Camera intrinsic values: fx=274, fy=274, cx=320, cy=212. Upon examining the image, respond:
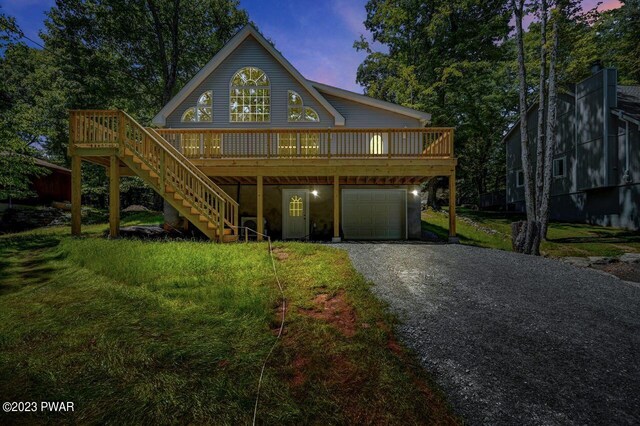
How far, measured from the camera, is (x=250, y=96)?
12.9 metres

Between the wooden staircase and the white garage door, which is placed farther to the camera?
the white garage door

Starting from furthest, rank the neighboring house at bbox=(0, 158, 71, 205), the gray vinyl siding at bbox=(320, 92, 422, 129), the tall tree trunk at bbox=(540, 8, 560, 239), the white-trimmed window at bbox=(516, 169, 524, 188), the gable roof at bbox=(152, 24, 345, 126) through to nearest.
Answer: the white-trimmed window at bbox=(516, 169, 524, 188) → the neighboring house at bbox=(0, 158, 71, 205) → the gray vinyl siding at bbox=(320, 92, 422, 129) → the gable roof at bbox=(152, 24, 345, 126) → the tall tree trunk at bbox=(540, 8, 560, 239)

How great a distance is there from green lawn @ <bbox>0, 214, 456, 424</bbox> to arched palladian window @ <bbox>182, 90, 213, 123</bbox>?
8.68 meters

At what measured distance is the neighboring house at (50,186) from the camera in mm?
22047

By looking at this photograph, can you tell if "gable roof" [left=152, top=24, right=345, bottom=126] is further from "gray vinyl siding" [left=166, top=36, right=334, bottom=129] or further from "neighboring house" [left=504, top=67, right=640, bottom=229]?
"neighboring house" [left=504, top=67, right=640, bottom=229]

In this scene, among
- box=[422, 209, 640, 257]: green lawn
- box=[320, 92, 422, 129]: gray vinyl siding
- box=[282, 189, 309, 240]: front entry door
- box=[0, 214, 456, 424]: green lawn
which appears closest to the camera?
box=[0, 214, 456, 424]: green lawn

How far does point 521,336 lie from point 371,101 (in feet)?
36.7

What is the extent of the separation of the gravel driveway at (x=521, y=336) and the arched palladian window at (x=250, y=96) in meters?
9.44

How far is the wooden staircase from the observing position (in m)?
8.43

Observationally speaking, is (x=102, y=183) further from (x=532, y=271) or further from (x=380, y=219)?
(x=532, y=271)

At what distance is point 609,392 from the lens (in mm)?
2898

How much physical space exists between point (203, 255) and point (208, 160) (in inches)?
187

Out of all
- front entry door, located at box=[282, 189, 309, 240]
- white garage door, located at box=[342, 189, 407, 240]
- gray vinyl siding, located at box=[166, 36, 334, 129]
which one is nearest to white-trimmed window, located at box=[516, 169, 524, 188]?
white garage door, located at box=[342, 189, 407, 240]

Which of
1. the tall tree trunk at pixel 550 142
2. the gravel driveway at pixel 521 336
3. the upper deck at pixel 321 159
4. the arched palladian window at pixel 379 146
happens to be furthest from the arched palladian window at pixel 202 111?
the tall tree trunk at pixel 550 142
